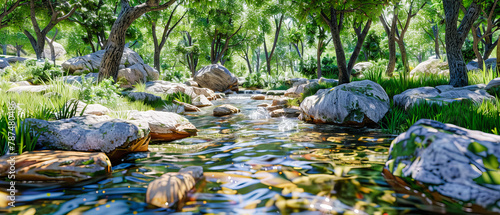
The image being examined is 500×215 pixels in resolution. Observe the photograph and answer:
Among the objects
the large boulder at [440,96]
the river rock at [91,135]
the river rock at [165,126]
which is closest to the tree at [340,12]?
the large boulder at [440,96]

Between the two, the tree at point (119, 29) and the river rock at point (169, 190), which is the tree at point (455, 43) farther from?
the tree at point (119, 29)

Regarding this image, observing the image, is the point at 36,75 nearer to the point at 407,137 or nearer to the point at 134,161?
the point at 134,161

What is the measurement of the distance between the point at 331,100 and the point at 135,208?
18.0 ft

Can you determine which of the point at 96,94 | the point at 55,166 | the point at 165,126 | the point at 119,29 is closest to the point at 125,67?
the point at 119,29

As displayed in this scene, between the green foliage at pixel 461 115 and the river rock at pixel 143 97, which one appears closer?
the green foliage at pixel 461 115

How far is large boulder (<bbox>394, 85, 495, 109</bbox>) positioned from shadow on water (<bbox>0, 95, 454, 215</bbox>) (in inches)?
61.3

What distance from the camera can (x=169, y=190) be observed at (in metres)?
2.42

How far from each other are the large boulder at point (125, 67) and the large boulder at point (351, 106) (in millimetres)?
11543

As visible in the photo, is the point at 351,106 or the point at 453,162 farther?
the point at 351,106

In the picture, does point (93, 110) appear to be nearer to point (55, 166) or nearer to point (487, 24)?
point (55, 166)

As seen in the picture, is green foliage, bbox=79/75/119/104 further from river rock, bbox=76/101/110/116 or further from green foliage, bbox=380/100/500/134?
green foliage, bbox=380/100/500/134

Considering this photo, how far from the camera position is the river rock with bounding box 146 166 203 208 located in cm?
236

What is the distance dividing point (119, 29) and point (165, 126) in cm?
512

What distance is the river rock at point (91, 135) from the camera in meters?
3.60
